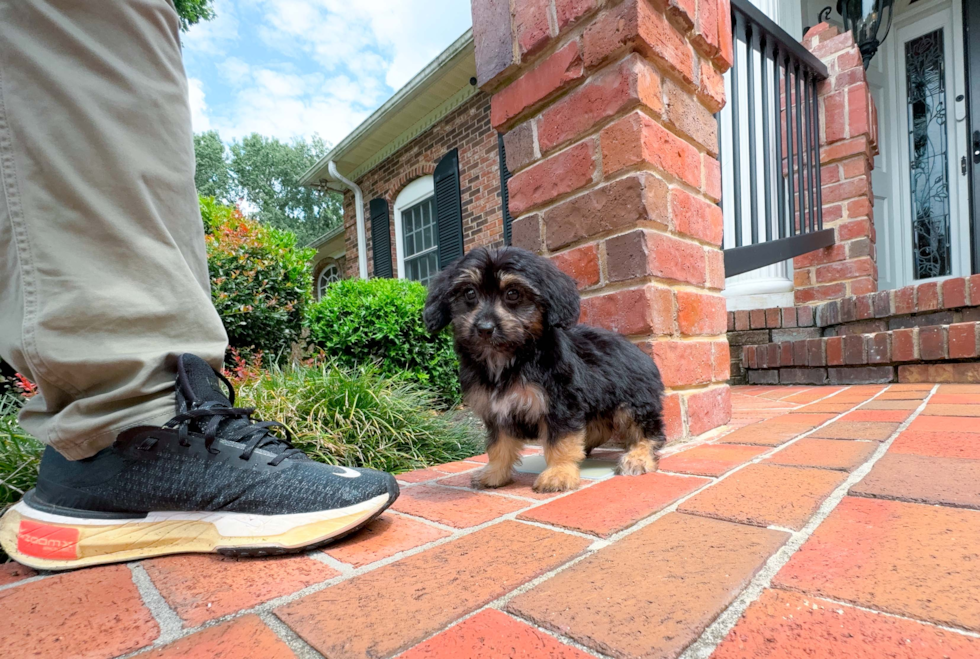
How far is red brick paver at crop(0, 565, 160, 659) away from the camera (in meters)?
0.81

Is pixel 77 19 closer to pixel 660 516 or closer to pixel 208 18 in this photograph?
pixel 660 516

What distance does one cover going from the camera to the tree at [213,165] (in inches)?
1121

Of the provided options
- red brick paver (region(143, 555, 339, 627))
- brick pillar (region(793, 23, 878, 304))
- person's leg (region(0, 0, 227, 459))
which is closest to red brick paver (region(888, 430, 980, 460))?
red brick paver (region(143, 555, 339, 627))

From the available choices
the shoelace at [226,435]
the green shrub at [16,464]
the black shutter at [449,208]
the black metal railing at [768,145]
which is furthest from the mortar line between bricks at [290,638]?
the black shutter at [449,208]

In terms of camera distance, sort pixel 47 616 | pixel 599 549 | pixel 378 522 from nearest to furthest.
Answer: pixel 47 616
pixel 599 549
pixel 378 522

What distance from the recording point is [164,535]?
121 centimetres

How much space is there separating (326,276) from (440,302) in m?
16.3

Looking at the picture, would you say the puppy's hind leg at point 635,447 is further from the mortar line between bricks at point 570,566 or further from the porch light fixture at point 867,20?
the porch light fixture at point 867,20

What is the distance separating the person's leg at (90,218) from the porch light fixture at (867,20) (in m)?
6.26

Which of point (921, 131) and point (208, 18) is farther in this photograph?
point (208, 18)

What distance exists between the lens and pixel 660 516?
1230 mm

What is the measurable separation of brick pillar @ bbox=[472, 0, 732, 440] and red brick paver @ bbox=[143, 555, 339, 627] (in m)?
1.53

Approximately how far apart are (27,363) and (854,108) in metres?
5.91

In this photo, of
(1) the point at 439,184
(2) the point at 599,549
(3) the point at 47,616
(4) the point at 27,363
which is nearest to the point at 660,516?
(2) the point at 599,549
